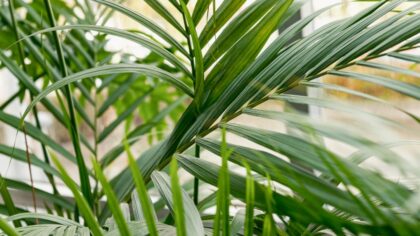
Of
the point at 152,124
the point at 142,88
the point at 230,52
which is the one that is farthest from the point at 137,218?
the point at 142,88

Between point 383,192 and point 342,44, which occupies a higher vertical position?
point 342,44

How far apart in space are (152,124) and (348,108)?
2.05 ft

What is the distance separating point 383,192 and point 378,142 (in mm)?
33

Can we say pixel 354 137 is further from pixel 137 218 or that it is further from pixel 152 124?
pixel 152 124

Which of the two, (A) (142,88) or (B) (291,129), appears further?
(A) (142,88)

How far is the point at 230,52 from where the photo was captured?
1.84ft

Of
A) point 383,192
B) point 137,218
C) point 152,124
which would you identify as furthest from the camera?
point 152,124

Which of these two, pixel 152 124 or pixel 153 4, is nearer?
pixel 153 4

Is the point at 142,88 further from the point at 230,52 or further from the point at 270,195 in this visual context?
the point at 270,195

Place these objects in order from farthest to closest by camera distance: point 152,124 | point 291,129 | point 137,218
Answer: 1. point 152,124
2. point 137,218
3. point 291,129

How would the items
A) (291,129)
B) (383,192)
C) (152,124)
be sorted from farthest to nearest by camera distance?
1. (152,124)
2. (291,129)
3. (383,192)

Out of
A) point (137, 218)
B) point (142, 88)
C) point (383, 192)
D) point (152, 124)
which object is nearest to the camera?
point (383, 192)

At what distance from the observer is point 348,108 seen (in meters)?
0.37

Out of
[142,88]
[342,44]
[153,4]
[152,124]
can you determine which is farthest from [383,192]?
[142,88]
